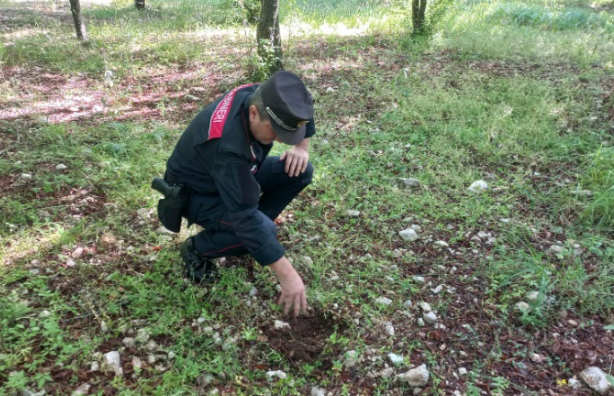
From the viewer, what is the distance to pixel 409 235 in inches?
114

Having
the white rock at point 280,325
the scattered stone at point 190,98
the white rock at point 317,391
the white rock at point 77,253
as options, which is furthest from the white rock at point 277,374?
the scattered stone at point 190,98

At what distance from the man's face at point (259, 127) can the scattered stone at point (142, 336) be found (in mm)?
1182

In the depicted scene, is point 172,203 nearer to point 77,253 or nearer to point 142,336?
point 142,336

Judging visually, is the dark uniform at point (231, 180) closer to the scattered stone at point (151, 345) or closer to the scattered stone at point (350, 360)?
the scattered stone at point (151, 345)

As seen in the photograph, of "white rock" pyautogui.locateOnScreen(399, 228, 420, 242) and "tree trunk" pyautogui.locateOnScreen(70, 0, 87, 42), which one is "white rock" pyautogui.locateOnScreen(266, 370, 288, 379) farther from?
"tree trunk" pyautogui.locateOnScreen(70, 0, 87, 42)

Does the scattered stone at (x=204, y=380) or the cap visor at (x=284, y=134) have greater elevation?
the cap visor at (x=284, y=134)

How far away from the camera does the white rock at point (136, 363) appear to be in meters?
1.96

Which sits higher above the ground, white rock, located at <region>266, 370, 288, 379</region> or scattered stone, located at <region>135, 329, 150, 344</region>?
scattered stone, located at <region>135, 329, 150, 344</region>

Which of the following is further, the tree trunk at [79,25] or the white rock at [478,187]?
the tree trunk at [79,25]

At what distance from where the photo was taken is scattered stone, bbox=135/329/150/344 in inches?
82.5

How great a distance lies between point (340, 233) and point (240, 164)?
1.25 meters

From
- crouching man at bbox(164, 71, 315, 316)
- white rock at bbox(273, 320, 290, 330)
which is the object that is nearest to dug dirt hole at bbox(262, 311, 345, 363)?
white rock at bbox(273, 320, 290, 330)

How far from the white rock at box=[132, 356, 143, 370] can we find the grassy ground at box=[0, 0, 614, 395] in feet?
0.09

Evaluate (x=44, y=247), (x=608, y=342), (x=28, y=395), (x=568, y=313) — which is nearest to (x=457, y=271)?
(x=568, y=313)
